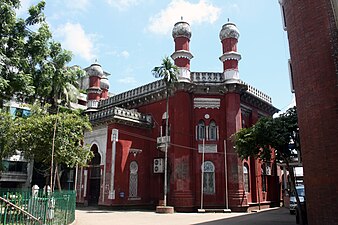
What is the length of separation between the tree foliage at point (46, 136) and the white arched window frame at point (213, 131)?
10761mm

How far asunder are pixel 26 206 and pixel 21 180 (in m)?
27.3

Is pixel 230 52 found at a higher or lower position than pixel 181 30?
lower

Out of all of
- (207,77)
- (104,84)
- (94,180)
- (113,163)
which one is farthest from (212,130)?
(104,84)

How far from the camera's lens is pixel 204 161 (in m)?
24.5

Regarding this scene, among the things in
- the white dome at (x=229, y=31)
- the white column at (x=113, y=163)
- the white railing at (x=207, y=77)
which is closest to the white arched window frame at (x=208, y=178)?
the white railing at (x=207, y=77)

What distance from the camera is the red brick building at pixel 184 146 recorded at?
78.0 ft

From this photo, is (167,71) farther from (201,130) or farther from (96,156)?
(96,156)

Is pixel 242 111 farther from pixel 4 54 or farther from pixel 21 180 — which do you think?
pixel 21 180

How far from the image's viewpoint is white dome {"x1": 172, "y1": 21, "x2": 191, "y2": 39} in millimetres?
26328

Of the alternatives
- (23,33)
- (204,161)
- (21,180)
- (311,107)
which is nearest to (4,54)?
(23,33)

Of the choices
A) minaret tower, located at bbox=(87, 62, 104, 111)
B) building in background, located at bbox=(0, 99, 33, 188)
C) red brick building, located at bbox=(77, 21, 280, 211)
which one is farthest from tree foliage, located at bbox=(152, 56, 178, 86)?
building in background, located at bbox=(0, 99, 33, 188)

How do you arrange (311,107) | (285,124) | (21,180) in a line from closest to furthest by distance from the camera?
(311,107) → (285,124) → (21,180)

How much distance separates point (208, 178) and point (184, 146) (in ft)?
10.1

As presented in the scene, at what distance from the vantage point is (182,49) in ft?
85.9
